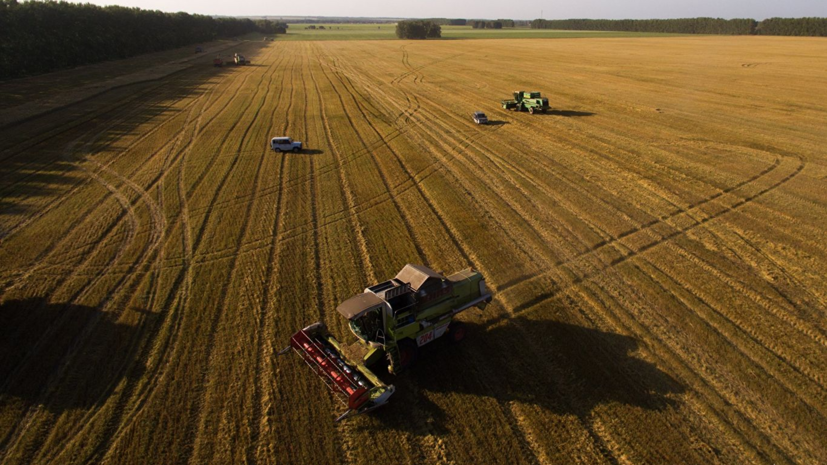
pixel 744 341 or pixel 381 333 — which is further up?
pixel 381 333

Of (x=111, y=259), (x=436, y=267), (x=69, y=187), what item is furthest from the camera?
(x=69, y=187)

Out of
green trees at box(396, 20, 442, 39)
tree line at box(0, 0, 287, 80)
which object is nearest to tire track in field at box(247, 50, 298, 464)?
tree line at box(0, 0, 287, 80)

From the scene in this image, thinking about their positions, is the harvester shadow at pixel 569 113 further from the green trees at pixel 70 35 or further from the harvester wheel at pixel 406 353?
the green trees at pixel 70 35

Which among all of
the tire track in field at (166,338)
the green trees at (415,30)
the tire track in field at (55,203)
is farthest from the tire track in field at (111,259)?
the green trees at (415,30)

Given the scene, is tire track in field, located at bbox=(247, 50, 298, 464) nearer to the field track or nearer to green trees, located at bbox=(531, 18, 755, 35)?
the field track

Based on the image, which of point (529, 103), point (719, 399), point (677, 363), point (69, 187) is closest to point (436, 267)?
point (677, 363)

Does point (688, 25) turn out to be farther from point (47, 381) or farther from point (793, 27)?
point (47, 381)
